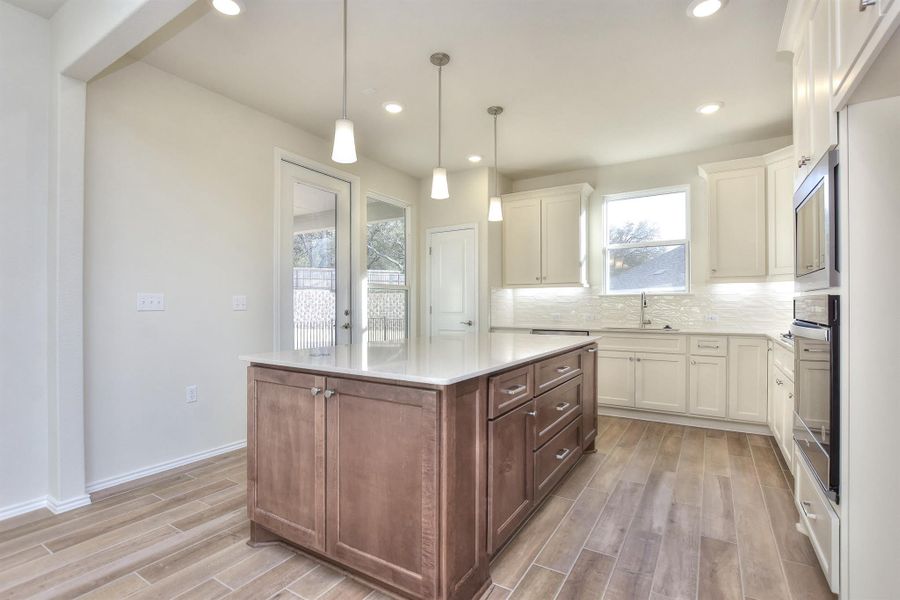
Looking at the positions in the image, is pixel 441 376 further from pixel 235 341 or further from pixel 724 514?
pixel 235 341

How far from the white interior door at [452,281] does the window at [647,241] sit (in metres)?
1.53

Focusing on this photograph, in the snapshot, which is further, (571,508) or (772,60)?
(772,60)

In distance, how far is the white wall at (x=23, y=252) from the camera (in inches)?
88.7

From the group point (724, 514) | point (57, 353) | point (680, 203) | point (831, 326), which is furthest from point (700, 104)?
point (57, 353)

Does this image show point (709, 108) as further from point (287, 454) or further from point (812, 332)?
point (287, 454)

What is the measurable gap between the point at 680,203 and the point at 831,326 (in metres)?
3.38

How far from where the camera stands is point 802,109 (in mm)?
2014

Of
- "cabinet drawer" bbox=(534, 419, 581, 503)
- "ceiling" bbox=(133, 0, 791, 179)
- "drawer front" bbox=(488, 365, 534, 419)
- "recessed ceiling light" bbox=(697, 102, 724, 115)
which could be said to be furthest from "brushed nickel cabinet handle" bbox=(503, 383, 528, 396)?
"recessed ceiling light" bbox=(697, 102, 724, 115)

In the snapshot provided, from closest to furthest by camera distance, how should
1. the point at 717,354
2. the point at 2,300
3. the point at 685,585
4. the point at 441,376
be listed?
the point at 441,376 → the point at 685,585 → the point at 2,300 → the point at 717,354

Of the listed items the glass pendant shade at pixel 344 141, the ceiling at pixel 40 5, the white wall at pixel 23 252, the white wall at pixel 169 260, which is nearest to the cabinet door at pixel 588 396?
the glass pendant shade at pixel 344 141

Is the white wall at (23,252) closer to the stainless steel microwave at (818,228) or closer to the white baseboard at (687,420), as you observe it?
the stainless steel microwave at (818,228)

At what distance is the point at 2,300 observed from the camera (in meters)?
2.24

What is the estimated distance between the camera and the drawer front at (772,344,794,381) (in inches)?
105

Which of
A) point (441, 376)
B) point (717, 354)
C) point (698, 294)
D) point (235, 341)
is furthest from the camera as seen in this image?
point (698, 294)
